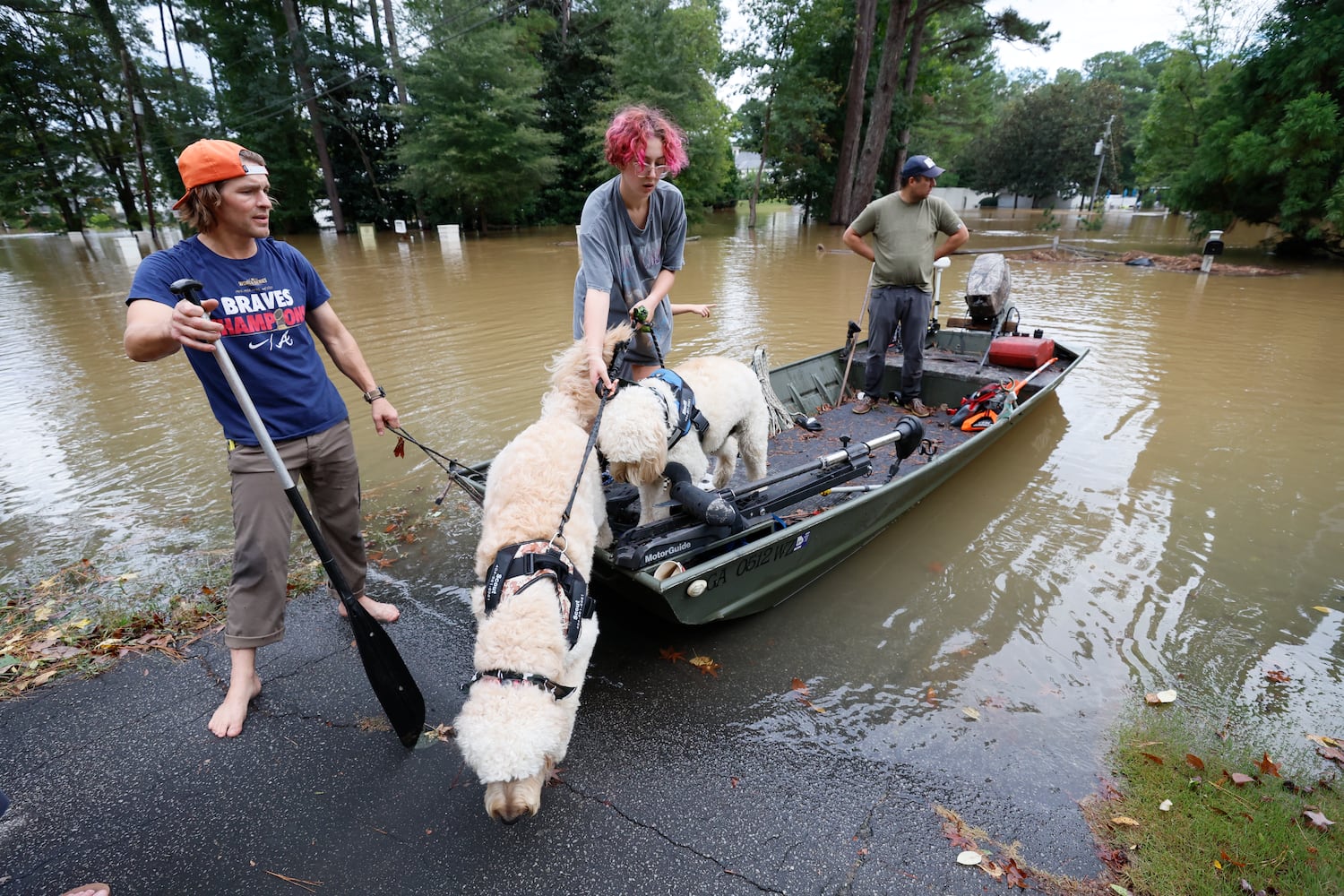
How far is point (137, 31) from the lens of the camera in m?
29.2

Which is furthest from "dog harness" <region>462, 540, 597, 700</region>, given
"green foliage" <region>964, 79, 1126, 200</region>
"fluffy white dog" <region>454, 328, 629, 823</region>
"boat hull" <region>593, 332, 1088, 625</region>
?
"green foliage" <region>964, 79, 1126, 200</region>

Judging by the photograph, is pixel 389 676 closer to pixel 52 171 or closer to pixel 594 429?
pixel 594 429

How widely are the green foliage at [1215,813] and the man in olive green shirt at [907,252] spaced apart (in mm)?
3812

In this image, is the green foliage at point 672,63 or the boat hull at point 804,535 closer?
the boat hull at point 804,535

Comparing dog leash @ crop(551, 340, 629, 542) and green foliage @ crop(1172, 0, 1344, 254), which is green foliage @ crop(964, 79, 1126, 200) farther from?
dog leash @ crop(551, 340, 629, 542)

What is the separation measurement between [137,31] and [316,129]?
10847 millimetres

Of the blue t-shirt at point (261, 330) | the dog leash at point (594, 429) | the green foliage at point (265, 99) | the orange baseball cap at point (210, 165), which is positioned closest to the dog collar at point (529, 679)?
the dog leash at point (594, 429)

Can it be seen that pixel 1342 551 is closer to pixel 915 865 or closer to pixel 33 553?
pixel 915 865

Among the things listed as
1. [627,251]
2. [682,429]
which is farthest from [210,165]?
[682,429]

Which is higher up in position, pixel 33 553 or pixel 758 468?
pixel 758 468

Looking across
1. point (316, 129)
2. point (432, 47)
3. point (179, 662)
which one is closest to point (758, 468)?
point (179, 662)

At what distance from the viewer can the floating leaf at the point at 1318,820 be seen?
2482mm

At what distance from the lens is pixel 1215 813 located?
101 inches

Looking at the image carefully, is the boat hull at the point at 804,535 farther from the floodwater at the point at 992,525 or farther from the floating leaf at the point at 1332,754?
the floating leaf at the point at 1332,754
